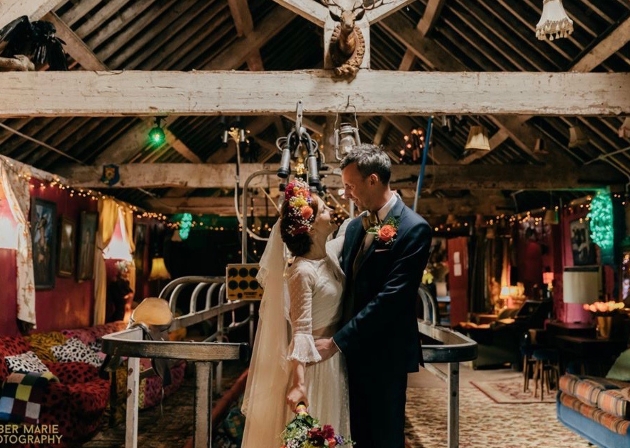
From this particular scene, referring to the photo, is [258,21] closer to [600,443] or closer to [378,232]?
[600,443]

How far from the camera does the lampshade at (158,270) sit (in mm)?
14500

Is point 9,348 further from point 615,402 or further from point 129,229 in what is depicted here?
point 129,229

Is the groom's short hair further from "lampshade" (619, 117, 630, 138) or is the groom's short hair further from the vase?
the vase

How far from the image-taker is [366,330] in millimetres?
2348

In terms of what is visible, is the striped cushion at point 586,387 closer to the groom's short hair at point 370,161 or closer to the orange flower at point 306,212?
the groom's short hair at point 370,161

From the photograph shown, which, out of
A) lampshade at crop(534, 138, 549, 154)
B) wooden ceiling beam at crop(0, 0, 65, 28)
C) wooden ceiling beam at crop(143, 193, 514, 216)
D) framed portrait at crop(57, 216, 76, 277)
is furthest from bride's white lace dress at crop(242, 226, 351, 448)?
wooden ceiling beam at crop(143, 193, 514, 216)

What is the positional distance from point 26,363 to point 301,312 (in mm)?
4854

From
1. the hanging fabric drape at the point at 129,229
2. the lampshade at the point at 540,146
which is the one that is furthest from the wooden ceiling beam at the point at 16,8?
the hanging fabric drape at the point at 129,229

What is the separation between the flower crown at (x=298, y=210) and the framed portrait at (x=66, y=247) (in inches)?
298

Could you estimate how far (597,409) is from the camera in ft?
18.2

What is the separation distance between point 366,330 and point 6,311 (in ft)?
20.4

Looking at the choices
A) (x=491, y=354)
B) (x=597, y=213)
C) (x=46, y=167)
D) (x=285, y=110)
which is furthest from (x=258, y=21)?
(x=491, y=354)

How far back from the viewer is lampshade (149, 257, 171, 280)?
14500 mm

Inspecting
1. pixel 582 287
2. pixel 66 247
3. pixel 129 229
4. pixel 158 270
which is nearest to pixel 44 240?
pixel 66 247
